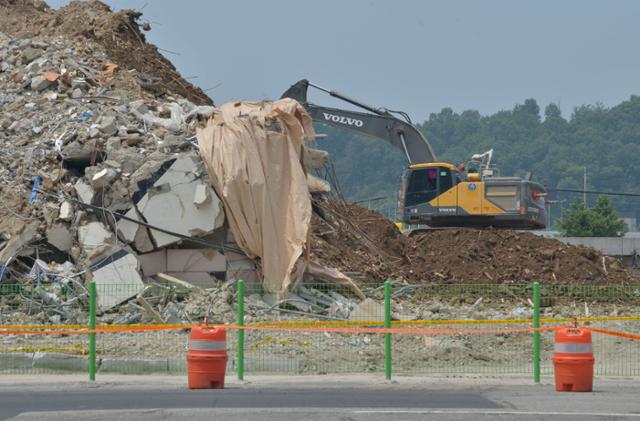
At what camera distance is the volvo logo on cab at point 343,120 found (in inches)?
1459

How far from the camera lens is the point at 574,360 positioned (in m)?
15.5

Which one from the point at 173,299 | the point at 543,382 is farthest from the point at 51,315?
the point at 543,382

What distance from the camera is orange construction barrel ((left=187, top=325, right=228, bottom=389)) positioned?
15547 mm

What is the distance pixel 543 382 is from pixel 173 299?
22.4ft

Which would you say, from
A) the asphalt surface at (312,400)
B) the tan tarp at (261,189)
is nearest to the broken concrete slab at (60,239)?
the tan tarp at (261,189)

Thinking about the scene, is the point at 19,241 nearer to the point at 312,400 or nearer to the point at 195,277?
the point at 195,277

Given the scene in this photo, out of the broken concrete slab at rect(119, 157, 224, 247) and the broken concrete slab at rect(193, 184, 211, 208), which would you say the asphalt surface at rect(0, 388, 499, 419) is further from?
the broken concrete slab at rect(193, 184, 211, 208)

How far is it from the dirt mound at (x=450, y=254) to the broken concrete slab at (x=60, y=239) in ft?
19.7

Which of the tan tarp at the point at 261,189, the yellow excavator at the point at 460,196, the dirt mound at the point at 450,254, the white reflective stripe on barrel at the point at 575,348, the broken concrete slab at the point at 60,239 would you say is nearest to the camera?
the white reflective stripe on barrel at the point at 575,348

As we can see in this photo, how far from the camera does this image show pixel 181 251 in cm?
2284

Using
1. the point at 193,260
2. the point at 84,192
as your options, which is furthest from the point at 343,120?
the point at 84,192

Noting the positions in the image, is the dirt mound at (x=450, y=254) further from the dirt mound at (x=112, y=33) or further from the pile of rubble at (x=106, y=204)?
the dirt mound at (x=112, y=33)

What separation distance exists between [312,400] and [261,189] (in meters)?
8.66

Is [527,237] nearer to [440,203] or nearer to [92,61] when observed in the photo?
[440,203]
